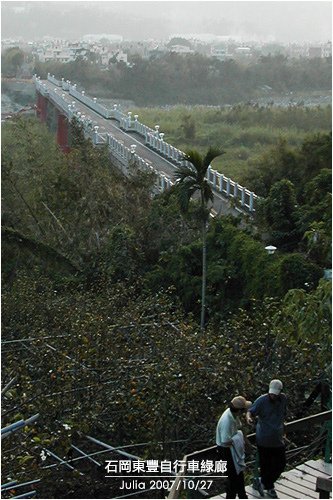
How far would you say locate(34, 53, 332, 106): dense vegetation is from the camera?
1859cm

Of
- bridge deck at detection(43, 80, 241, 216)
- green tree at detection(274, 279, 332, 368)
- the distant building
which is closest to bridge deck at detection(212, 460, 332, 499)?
green tree at detection(274, 279, 332, 368)

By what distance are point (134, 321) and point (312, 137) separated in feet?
19.2

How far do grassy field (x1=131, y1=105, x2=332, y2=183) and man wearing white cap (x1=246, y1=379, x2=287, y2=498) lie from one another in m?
11.0

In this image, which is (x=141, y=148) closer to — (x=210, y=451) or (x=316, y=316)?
(x=316, y=316)

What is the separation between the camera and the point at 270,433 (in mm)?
3961

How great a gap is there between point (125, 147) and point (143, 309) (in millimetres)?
9132

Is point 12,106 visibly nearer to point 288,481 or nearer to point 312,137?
point 312,137

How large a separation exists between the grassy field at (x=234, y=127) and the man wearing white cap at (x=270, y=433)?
36.0 feet

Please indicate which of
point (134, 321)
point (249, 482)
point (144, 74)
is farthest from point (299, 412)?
point (144, 74)

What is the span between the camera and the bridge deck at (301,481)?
4.07 meters

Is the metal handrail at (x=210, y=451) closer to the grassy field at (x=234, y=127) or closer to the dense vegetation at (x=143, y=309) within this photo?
the dense vegetation at (x=143, y=309)

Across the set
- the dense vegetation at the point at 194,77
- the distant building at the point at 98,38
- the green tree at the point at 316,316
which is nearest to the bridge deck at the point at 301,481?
the green tree at the point at 316,316

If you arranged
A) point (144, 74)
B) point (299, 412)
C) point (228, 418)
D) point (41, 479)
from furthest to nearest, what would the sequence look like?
point (144, 74), point (299, 412), point (41, 479), point (228, 418)

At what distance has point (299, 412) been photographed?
5.67 meters
